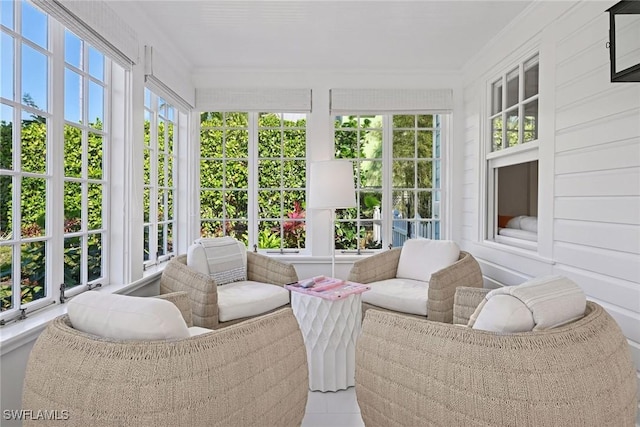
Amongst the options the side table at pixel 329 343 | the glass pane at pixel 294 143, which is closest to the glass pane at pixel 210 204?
the glass pane at pixel 294 143

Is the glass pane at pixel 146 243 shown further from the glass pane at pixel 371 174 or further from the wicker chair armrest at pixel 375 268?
the glass pane at pixel 371 174

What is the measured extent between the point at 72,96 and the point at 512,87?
3.14 metres

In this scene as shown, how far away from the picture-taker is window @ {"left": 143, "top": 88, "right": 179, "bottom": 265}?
3.26 meters

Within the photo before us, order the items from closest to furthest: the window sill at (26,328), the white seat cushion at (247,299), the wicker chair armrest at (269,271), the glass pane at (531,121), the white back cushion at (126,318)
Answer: the white back cushion at (126,318)
the window sill at (26,328)
the white seat cushion at (247,299)
the glass pane at (531,121)
the wicker chair armrest at (269,271)

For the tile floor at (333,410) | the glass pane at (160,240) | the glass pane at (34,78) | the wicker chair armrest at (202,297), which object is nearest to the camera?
the glass pane at (34,78)

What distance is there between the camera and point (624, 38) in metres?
1.83

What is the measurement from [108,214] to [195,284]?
0.75 m

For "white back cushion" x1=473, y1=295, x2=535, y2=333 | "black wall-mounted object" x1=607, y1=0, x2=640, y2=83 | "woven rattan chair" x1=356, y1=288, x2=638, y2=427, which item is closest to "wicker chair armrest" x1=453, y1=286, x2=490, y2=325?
"woven rattan chair" x1=356, y1=288, x2=638, y2=427

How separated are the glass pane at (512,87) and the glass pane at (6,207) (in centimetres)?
336

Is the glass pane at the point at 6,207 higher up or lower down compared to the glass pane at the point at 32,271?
higher up

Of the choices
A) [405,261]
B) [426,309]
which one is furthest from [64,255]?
[405,261]

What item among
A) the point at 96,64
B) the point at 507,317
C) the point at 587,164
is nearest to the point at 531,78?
the point at 587,164

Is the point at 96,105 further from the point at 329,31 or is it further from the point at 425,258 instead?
the point at 425,258

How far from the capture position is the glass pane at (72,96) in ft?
7.41
